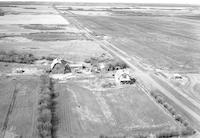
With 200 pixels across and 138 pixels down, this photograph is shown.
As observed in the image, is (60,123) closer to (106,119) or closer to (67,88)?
(106,119)

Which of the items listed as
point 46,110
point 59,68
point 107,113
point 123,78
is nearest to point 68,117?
point 46,110

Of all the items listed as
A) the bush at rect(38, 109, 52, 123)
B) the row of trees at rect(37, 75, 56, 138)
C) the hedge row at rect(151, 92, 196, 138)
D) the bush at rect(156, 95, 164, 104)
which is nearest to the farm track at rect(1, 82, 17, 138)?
the row of trees at rect(37, 75, 56, 138)

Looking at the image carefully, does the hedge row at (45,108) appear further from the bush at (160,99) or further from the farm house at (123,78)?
the bush at (160,99)

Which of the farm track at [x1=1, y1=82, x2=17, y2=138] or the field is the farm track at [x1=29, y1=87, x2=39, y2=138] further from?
the farm track at [x1=1, y1=82, x2=17, y2=138]

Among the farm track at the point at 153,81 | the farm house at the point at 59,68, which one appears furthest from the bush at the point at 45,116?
the farm track at the point at 153,81

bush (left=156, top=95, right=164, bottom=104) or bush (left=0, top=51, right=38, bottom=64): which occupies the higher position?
bush (left=0, top=51, right=38, bottom=64)

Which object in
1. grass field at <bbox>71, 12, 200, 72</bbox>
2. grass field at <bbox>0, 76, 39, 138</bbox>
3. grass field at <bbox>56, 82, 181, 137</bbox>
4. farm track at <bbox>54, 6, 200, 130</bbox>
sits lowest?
grass field at <bbox>71, 12, 200, 72</bbox>

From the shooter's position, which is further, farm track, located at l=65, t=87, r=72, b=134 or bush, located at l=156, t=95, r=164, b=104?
bush, located at l=156, t=95, r=164, b=104

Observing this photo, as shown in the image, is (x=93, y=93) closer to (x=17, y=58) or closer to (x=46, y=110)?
(x=46, y=110)

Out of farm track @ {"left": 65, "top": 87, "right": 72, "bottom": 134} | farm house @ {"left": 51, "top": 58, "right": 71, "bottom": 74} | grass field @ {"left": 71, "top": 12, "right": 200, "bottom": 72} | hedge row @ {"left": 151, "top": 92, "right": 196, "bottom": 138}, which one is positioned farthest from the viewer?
grass field @ {"left": 71, "top": 12, "right": 200, "bottom": 72}
